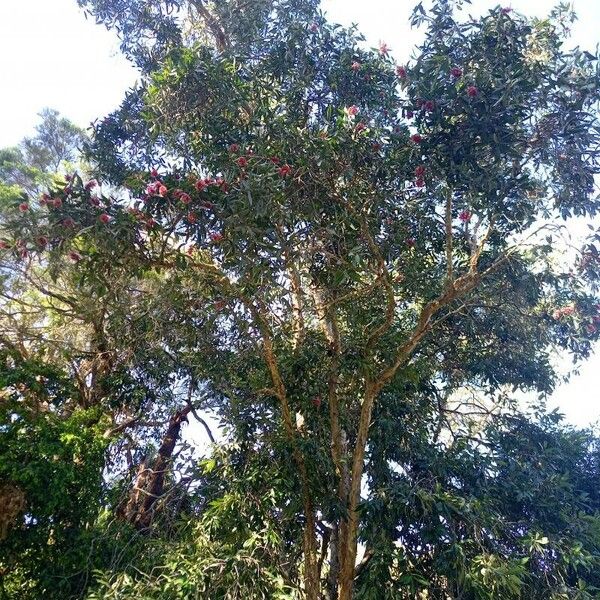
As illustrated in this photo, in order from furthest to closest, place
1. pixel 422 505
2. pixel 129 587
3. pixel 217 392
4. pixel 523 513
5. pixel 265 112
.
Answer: pixel 217 392, pixel 523 513, pixel 265 112, pixel 422 505, pixel 129 587

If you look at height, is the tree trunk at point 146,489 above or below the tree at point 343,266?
below

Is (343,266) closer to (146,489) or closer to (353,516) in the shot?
(353,516)

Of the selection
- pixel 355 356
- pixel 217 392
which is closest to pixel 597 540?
pixel 355 356

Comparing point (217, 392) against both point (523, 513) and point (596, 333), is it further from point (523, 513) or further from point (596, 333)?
point (596, 333)

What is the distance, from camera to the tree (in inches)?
166

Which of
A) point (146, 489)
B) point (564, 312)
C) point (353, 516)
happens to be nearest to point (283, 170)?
point (353, 516)

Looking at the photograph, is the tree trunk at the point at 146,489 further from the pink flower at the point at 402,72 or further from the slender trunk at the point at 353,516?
the pink flower at the point at 402,72

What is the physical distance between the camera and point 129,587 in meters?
4.06

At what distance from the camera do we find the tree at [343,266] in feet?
13.9

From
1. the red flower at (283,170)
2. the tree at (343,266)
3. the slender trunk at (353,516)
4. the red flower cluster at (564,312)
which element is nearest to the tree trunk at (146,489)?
the tree at (343,266)

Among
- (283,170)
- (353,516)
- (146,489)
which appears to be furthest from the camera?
(146,489)

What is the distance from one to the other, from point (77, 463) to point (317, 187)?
10.9ft

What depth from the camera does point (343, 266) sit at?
4477mm

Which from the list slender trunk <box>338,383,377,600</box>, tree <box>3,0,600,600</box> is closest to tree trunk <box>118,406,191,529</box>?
tree <box>3,0,600,600</box>
